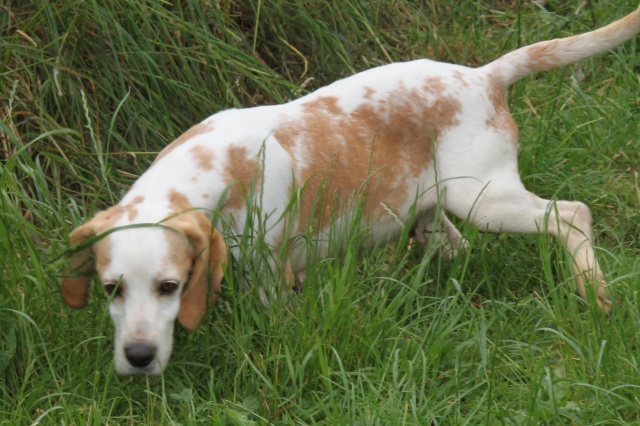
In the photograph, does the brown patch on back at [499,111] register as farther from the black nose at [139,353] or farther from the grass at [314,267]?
the black nose at [139,353]

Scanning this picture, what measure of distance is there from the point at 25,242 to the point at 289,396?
3.46 ft

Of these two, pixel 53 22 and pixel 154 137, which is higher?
pixel 53 22

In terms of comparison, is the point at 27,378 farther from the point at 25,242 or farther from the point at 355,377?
the point at 355,377

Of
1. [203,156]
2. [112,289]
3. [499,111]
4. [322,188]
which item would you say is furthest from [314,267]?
[499,111]

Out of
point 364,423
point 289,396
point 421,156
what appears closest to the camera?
point 364,423

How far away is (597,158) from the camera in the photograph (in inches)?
209

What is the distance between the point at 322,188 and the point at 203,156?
0.45 metres

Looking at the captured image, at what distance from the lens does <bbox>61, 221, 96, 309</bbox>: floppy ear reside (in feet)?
11.5

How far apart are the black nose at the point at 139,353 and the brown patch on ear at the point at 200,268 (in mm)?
164

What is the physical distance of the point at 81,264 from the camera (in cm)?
Answer: 354

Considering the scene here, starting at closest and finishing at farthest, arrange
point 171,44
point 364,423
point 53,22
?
point 364,423 < point 53,22 < point 171,44

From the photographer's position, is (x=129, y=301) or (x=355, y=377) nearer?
(x=129, y=301)

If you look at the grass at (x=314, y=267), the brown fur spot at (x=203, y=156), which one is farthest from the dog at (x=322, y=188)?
the grass at (x=314, y=267)

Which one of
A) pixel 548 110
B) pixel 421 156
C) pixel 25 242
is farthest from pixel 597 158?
pixel 25 242
